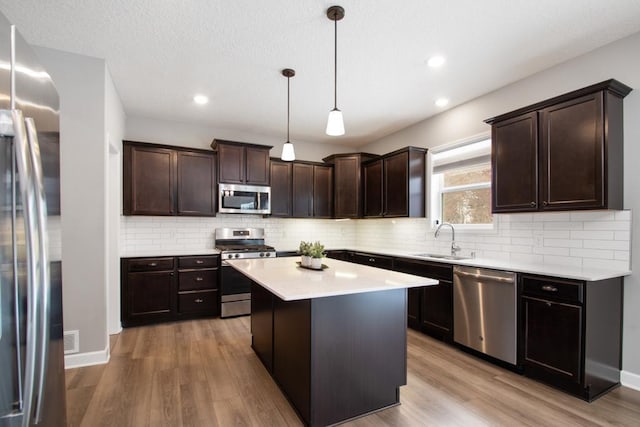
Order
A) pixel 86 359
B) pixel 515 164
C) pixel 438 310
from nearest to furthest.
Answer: pixel 86 359 → pixel 515 164 → pixel 438 310

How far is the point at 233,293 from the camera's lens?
4.36m

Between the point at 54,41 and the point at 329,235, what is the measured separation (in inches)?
176

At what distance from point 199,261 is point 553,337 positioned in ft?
12.7

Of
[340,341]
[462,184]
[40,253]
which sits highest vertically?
[462,184]

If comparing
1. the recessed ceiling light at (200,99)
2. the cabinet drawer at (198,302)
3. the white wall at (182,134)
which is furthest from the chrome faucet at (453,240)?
the recessed ceiling light at (200,99)

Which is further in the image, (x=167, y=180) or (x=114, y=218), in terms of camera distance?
(x=167, y=180)

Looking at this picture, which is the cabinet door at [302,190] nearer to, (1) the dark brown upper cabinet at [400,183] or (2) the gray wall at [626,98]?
(1) the dark brown upper cabinet at [400,183]

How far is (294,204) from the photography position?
17.4 feet

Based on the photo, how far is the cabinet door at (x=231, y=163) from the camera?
463 centimetres

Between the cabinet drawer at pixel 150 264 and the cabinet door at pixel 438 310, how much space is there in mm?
3166

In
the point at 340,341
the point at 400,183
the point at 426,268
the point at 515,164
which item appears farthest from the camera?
the point at 400,183

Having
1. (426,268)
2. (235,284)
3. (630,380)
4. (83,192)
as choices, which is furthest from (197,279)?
(630,380)

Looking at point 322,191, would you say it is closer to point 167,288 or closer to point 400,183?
point 400,183

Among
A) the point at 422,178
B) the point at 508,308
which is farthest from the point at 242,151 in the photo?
the point at 508,308
